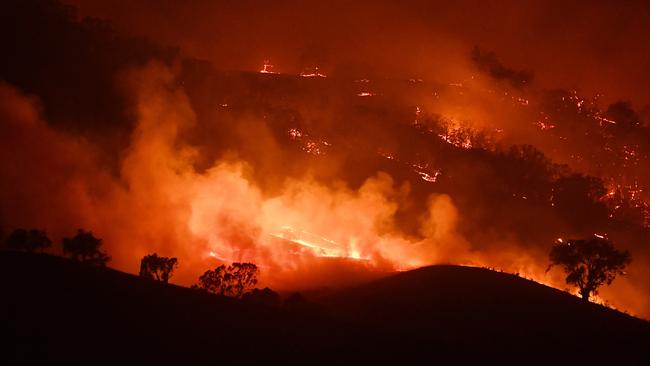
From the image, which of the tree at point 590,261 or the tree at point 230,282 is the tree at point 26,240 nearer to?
the tree at point 230,282

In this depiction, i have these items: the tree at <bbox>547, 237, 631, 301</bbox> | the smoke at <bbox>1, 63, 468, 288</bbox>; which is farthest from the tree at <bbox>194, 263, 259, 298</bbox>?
the tree at <bbox>547, 237, 631, 301</bbox>

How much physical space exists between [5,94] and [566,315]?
87.1 metres

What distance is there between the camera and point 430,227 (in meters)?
114

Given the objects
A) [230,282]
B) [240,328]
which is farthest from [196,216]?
[240,328]

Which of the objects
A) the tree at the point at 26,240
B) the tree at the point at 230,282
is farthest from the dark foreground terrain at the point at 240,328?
the tree at the point at 26,240

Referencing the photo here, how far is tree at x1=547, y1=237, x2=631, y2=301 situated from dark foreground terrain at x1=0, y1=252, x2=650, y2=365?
1766cm

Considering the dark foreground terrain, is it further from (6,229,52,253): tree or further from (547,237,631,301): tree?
(6,229,52,253): tree

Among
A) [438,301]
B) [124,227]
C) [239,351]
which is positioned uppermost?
[124,227]

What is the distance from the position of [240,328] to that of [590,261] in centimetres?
5112

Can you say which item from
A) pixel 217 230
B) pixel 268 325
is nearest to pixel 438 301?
pixel 268 325

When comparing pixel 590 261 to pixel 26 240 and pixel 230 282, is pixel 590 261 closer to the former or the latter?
pixel 230 282

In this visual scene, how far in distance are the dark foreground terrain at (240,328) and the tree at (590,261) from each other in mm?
17659

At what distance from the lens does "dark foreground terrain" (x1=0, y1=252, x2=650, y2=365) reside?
21.8 metres

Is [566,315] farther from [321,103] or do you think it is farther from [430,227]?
[321,103]
